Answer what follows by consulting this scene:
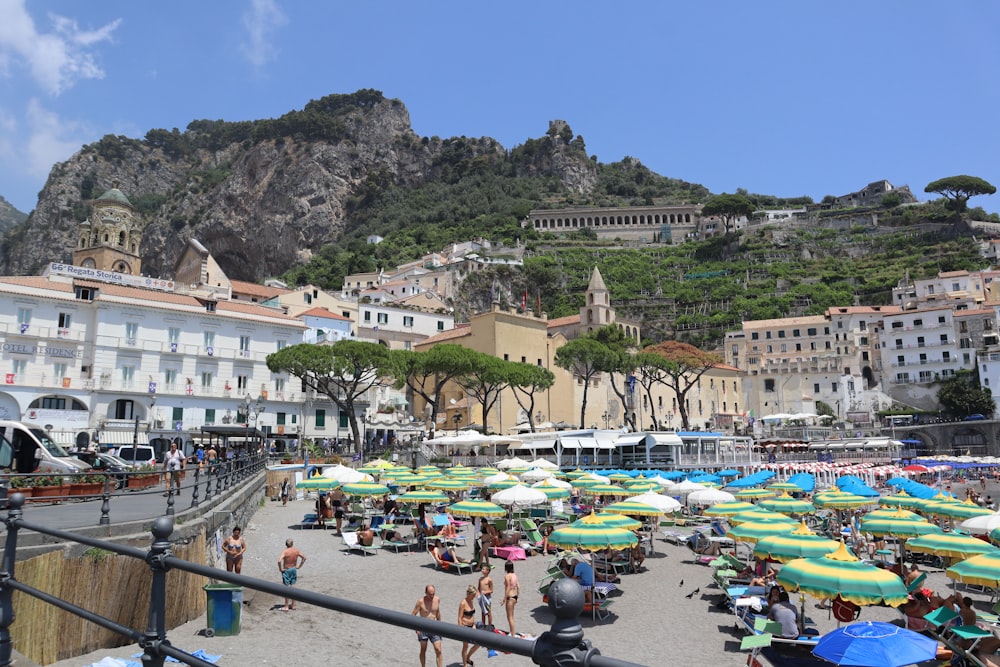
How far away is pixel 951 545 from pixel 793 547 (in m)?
3.72

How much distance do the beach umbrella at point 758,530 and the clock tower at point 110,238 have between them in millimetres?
64939

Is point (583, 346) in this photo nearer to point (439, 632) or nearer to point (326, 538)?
point (326, 538)

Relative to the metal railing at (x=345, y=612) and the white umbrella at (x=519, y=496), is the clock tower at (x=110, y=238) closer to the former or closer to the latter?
the white umbrella at (x=519, y=496)

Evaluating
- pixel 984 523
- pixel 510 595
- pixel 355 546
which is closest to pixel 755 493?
pixel 984 523

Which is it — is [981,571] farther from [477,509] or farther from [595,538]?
[477,509]

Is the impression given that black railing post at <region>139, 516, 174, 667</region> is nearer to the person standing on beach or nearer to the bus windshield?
the person standing on beach

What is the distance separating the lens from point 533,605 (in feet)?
48.9

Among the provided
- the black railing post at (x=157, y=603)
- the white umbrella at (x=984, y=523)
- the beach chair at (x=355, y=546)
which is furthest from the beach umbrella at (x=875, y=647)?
the beach chair at (x=355, y=546)

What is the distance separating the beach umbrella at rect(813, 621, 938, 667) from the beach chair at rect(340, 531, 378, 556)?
1402 centimetres

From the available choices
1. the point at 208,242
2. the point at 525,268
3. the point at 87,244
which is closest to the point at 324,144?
the point at 208,242

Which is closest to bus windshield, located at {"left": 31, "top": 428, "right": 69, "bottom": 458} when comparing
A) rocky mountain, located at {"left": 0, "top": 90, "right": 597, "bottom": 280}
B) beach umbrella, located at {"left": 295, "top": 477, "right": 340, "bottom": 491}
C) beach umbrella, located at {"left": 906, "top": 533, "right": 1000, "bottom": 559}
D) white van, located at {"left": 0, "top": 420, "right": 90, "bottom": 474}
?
white van, located at {"left": 0, "top": 420, "right": 90, "bottom": 474}

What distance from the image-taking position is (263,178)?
126625mm

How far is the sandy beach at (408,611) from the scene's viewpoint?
1064 centimetres

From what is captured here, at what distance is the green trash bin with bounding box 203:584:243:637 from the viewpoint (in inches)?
418
